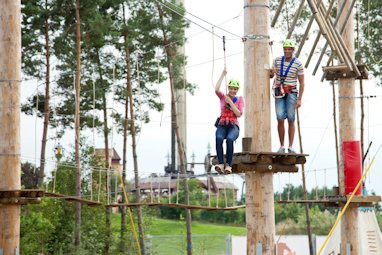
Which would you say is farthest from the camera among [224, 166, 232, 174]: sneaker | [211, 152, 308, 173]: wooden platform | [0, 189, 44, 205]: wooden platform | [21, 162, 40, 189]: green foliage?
[21, 162, 40, 189]: green foliage

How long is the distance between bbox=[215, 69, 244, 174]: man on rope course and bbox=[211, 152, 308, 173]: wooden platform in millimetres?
239

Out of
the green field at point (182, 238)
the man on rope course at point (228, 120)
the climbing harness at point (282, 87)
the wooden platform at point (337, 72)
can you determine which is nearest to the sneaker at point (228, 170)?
the man on rope course at point (228, 120)

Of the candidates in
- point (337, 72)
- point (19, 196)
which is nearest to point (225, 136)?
point (19, 196)

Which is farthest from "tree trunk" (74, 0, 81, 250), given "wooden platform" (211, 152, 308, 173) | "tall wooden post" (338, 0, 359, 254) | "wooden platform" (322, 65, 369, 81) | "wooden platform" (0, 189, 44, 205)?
"wooden platform" (211, 152, 308, 173)

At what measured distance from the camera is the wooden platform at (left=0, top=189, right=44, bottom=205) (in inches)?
405

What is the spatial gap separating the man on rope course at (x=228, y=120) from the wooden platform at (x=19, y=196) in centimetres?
287

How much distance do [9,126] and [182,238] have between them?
19.9 m

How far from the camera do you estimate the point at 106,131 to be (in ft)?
84.0

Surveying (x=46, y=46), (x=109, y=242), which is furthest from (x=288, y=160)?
(x=109, y=242)

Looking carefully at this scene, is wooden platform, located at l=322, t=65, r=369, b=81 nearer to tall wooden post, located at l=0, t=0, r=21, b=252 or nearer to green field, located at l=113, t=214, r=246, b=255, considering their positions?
tall wooden post, located at l=0, t=0, r=21, b=252

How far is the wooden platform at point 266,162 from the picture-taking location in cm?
801

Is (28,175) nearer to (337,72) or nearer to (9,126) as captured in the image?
(337,72)

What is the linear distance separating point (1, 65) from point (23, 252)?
12.0m

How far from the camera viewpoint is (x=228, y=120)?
858 centimetres
